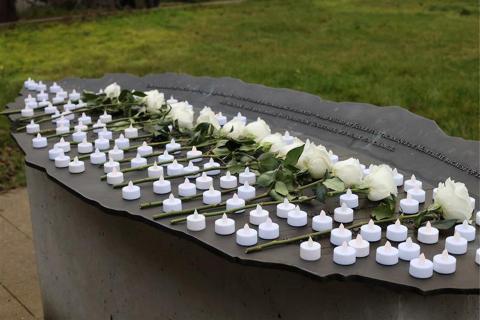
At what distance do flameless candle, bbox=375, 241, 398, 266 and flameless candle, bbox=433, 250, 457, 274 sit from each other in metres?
0.09

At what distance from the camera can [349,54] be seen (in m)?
8.34

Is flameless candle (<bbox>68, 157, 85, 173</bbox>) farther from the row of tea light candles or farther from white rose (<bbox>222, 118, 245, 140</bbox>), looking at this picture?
white rose (<bbox>222, 118, 245, 140</bbox>)

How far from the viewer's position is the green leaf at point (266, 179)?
2.03 m

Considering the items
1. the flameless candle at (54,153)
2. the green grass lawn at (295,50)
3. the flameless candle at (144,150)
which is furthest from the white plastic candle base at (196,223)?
the green grass lawn at (295,50)

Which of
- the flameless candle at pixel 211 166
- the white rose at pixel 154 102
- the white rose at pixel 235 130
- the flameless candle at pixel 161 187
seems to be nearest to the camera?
the flameless candle at pixel 161 187

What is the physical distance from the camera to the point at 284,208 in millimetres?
1890

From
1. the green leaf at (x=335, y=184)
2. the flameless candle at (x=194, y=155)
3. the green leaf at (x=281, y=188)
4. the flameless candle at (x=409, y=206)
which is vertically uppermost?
the green leaf at (x=335, y=184)

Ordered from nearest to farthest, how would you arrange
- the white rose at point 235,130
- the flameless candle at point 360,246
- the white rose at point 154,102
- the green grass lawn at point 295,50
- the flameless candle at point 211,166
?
the flameless candle at point 360,246
the flameless candle at point 211,166
the white rose at point 235,130
the white rose at point 154,102
the green grass lawn at point 295,50

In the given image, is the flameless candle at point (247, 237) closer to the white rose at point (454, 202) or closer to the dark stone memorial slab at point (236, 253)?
the dark stone memorial slab at point (236, 253)

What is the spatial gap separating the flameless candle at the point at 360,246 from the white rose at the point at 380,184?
0.99 feet

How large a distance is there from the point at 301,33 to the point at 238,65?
2.68 meters

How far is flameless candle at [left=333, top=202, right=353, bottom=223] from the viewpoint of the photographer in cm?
184

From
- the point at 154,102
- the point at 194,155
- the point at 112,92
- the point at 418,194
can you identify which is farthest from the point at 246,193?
the point at 112,92

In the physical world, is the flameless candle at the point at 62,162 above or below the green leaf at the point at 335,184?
below
